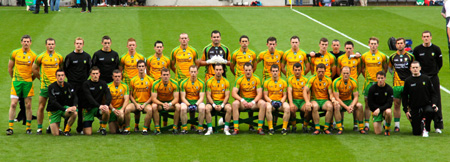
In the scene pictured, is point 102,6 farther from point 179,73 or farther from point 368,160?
point 368,160

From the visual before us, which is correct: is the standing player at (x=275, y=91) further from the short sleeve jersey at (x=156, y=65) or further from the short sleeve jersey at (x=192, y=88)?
the short sleeve jersey at (x=156, y=65)

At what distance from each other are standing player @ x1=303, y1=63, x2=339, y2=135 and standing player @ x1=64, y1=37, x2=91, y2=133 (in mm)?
4555

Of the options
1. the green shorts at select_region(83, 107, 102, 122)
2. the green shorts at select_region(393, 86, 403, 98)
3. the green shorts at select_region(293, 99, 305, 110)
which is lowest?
the green shorts at select_region(83, 107, 102, 122)

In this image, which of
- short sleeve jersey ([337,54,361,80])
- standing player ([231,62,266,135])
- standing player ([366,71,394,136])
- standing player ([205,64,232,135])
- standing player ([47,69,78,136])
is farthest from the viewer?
short sleeve jersey ([337,54,361,80])

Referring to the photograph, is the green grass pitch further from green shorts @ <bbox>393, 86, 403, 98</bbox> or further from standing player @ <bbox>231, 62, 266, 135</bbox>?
green shorts @ <bbox>393, 86, 403, 98</bbox>

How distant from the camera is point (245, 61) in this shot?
48.0 ft

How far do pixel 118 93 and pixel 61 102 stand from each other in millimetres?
1150

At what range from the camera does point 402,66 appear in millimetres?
13828

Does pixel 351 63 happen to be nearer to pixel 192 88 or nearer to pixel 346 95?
pixel 346 95

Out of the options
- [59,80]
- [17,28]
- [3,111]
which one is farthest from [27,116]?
[17,28]

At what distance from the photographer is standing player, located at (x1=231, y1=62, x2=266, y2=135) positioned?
1338 centimetres

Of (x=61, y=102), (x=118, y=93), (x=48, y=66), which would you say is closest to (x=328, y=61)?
(x=118, y=93)

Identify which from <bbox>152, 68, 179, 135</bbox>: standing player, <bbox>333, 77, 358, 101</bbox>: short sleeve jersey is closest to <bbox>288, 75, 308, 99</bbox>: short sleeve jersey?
<bbox>333, 77, 358, 101</bbox>: short sleeve jersey

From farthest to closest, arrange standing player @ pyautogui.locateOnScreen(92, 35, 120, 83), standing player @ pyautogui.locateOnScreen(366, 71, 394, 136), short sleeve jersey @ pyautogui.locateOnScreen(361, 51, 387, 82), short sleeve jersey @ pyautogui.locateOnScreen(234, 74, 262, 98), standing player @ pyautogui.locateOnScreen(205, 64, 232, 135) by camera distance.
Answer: short sleeve jersey @ pyautogui.locateOnScreen(361, 51, 387, 82)
standing player @ pyautogui.locateOnScreen(92, 35, 120, 83)
short sleeve jersey @ pyautogui.locateOnScreen(234, 74, 262, 98)
standing player @ pyautogui.locateOnScreen(205, 64, 232, 135)
standing player @ pyautogui.locateOnScreen(366, 71, 394, 136)
